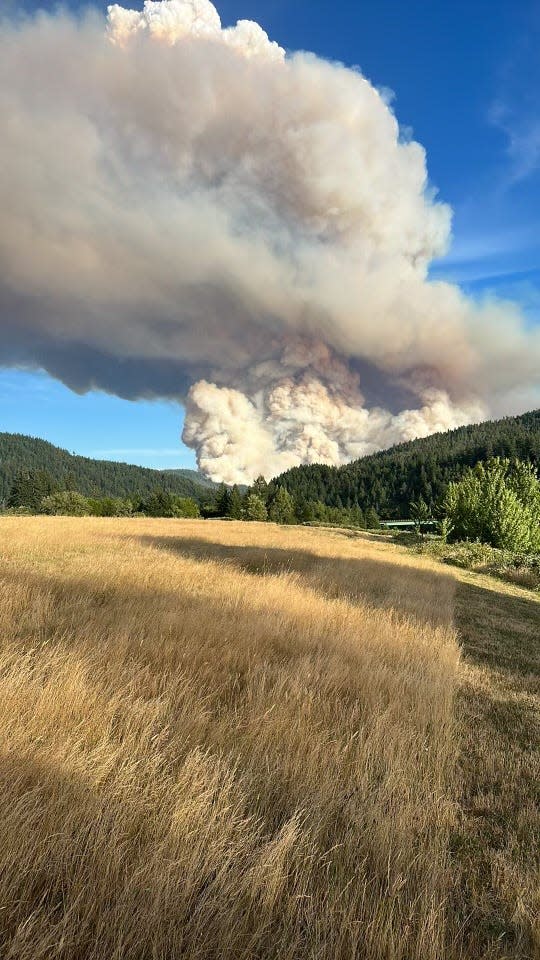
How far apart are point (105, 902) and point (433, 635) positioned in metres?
7.78

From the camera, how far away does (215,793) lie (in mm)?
2828

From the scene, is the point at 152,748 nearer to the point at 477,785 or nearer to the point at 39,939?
the point at 39,939

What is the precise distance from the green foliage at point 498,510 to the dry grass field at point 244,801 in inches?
1493

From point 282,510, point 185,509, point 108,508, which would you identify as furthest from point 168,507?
point 282,510

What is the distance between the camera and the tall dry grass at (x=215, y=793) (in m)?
1.95

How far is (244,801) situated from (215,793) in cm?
19

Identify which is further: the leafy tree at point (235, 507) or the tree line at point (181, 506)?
the leafy tree at point (235, 507)

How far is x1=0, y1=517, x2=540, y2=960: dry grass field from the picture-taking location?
1964 millimetres

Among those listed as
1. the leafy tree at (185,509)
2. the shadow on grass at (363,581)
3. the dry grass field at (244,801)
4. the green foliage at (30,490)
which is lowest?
the shadow on grass at (363,581)

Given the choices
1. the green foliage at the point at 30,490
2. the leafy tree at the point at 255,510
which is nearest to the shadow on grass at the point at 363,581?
the leafy tree at the point at 255,510

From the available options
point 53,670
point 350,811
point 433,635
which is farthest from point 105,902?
point 433,635

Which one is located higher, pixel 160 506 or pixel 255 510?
pixel 160 506

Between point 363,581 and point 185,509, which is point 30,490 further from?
point 363,581

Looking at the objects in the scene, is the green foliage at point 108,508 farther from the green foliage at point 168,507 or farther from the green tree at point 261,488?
the green tree at point 261,488
